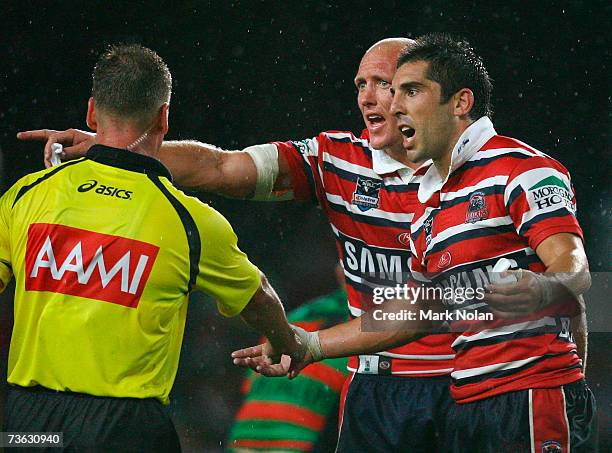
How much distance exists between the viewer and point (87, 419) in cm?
228

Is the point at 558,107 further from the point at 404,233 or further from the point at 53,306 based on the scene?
the point at 53,306

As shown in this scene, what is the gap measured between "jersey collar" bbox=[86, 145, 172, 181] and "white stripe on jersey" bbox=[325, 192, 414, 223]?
121 cm

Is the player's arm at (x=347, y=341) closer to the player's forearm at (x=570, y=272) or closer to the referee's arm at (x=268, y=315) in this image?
the referee's arm at (x=268, y=315)

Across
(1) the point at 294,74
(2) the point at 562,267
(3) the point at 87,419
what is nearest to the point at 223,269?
(3) the point at 87,419

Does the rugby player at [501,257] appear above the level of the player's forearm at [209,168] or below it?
below

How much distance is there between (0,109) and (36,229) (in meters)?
3.29

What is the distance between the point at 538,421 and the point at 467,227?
54 cm

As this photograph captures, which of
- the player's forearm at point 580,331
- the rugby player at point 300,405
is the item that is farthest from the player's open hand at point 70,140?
the rugby player at point 300,405

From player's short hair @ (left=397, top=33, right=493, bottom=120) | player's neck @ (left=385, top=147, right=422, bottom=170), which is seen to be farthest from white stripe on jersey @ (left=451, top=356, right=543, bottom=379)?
player's neck @ (left=385, top=147, right=422, bottom=170)

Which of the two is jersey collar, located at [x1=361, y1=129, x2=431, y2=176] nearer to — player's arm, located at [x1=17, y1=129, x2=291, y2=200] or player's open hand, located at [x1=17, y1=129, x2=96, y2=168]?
player's arm, located at [x1=17, y1=129, x2=291, y2=200]

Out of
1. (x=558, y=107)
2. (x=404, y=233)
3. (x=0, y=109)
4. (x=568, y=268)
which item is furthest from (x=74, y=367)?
(x=558, y=107)

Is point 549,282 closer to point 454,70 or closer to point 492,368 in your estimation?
point 492,368

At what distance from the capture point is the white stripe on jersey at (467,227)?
8.61ft

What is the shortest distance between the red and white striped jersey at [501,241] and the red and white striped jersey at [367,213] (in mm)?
600
